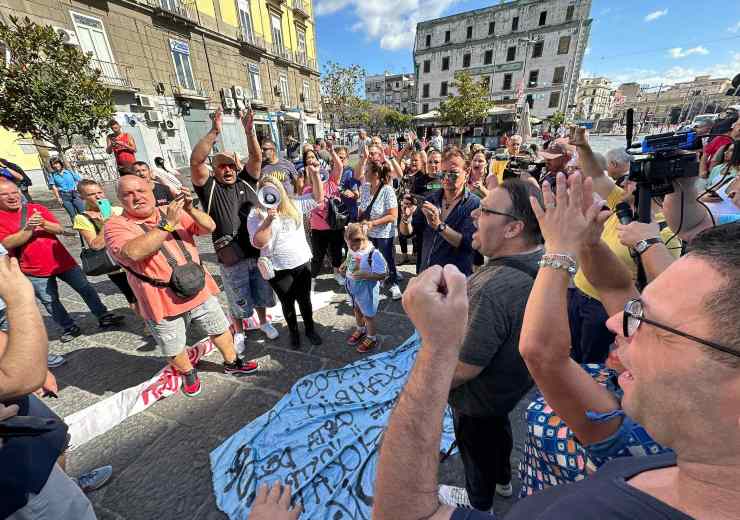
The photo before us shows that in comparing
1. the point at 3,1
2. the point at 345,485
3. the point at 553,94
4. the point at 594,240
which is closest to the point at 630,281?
the point at 594,240

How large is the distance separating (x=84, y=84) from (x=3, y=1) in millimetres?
5271

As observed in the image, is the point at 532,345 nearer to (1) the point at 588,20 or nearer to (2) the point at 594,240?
(2) the point at 594,240

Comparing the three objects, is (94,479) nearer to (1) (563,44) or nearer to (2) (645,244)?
(2) (645,244)

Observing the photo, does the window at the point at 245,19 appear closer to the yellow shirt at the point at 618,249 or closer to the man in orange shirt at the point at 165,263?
the man in orange shirt at the point at 165,263

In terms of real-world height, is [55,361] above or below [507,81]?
below

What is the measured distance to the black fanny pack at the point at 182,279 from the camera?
234 cm

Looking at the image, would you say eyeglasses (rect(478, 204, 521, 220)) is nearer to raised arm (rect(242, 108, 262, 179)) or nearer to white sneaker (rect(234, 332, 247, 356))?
raised arm (rect(242, 108, 262, 179))

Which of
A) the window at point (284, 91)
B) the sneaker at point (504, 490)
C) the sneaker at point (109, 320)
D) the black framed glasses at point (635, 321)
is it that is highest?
the window at point (284, 91)

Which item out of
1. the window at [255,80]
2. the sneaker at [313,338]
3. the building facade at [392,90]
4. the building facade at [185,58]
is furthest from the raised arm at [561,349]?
the building facade at [392,90]

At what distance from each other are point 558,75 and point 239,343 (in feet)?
146

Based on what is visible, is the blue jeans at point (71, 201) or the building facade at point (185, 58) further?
the building facade at point (185, 58)

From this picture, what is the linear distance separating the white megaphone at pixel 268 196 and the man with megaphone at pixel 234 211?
32cm

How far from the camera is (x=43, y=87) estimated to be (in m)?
8.16

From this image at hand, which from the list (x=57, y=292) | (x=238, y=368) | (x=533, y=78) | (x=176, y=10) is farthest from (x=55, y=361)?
(x=533, y=78)
